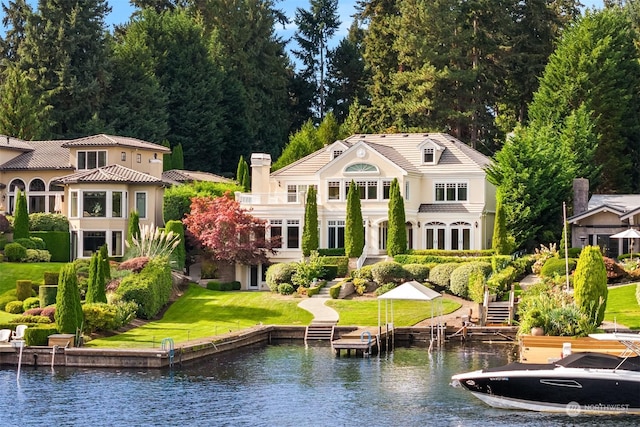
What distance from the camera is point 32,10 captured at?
104m

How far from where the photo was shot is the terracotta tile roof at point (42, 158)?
84.7 metres

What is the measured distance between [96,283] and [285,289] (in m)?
12.6

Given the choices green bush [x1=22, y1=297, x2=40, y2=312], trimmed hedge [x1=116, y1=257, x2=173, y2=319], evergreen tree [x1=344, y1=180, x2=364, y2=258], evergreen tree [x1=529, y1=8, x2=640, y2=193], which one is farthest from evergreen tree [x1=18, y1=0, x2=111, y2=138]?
green bush [x1=22, y1=297, x2=40, y2=312]

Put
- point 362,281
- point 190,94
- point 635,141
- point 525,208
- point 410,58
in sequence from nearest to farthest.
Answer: point 362,281, point 525,208, point 635,141, point 410,58, point 190,94

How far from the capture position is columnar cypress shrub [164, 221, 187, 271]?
240ft

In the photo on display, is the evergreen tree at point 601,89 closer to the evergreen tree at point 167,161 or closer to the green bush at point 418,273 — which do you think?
the green bush at point 418,273

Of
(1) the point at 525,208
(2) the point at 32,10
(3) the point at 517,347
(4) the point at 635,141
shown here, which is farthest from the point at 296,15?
(3) the point at 517,347

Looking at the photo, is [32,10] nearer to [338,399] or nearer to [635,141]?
[635,141]

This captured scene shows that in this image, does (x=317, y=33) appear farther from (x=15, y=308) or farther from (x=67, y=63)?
(x=15, y=308)

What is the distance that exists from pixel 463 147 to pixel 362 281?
58.8 feet

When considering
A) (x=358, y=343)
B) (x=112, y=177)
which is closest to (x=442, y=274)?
(x=358, y=343)

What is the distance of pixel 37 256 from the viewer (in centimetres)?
7488

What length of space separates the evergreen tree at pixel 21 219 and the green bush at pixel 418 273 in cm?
2402

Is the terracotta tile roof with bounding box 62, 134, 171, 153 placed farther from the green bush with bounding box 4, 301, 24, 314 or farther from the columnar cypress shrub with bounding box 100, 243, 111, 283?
the green bush with bounding box 4, 301, 24, 314
